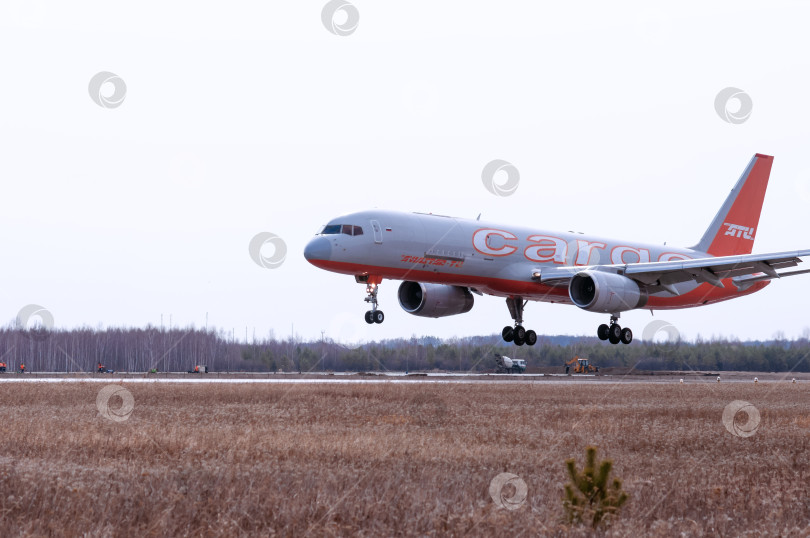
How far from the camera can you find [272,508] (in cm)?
1220

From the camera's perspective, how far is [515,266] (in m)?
46.3

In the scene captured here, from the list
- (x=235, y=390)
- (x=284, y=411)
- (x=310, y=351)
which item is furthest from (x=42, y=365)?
(x=284, y=411)

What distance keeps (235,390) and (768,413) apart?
23.2 meters

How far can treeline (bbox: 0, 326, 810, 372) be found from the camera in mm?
124562

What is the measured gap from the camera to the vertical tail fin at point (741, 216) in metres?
60.7

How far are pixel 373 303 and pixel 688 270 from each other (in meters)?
16.7

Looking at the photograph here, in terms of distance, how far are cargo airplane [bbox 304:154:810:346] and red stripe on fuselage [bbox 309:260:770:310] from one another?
0.06m

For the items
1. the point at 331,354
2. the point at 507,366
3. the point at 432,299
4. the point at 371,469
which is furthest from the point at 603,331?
the point at 331,354

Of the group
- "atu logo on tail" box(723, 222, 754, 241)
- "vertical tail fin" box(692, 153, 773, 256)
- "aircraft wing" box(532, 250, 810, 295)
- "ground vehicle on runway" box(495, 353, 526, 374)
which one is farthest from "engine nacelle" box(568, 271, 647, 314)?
"ground vehicle on runway" box(495, 353, 526, 374)

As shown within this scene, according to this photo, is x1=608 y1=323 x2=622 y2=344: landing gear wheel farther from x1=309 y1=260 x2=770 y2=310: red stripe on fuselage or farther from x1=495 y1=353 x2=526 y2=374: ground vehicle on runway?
x1=495 y1=353 x2=526 y2=374: ground vehicle on runway

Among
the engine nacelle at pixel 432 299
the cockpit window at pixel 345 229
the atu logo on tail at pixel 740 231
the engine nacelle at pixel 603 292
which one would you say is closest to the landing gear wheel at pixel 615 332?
the engine nacelle at pixel 603 292

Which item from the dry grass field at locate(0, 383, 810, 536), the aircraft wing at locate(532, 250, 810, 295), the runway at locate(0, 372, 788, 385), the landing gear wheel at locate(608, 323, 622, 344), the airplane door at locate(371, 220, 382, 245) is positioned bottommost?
the dry grass field at locate(0, 383, 810, 536)

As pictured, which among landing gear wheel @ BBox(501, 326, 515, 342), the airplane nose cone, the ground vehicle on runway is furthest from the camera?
the ground vehicle on runway

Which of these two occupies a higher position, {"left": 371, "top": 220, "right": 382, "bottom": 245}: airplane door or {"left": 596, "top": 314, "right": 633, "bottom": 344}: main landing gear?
{"left": 371, "top": 220, "right": 382, "bottom": 245}: airplane door
